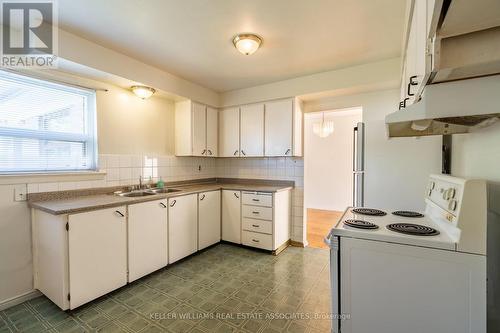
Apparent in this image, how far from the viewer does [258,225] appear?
3.11 metres

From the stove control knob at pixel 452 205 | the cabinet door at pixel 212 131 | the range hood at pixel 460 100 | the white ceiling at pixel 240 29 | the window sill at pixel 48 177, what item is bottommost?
the stove control knob at pixel 452 205

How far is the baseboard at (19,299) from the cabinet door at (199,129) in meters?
2.19

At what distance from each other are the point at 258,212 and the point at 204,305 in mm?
1383

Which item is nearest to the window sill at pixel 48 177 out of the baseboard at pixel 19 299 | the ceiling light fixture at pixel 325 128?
the baseboard at pixel 19 299

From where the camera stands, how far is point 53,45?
76.9 inches

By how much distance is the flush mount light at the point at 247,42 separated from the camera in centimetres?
207

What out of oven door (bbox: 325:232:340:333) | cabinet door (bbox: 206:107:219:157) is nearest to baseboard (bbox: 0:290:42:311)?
cabinet door (bbox: 206:107:219:157)

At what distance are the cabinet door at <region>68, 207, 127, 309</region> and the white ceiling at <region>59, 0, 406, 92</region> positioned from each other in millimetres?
1604

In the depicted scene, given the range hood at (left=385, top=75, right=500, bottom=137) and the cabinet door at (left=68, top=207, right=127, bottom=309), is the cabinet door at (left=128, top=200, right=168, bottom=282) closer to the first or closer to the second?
the cabinet door at (left=68, top=207, right=127, bottom=309)

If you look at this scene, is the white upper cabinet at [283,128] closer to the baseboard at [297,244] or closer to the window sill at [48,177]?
the baseboard at [297,244]

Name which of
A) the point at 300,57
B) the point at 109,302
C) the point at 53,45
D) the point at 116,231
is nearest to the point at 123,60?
the point at 53,45

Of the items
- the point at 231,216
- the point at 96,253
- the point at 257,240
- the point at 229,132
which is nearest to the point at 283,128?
the point at 229,132

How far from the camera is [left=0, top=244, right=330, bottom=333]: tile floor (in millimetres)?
1707

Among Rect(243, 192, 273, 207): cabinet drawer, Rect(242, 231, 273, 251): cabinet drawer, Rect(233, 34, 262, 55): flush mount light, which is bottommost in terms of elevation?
Rect(242, 231, 273, 251): cabinet drawer
